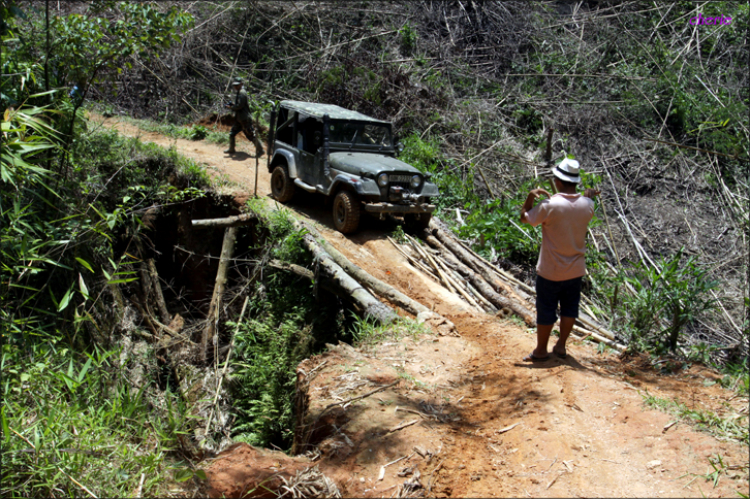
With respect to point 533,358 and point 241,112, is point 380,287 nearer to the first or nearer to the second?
point 533,358

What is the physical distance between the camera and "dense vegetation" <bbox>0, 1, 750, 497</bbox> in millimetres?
4957

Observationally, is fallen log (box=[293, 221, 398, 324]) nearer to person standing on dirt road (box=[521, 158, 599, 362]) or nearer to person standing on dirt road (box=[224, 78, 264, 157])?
person standing on dirt road (box=[521, 158, 599, 362])

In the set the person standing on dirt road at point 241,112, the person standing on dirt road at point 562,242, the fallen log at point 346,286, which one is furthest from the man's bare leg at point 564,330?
the person standing on dirt road at point 241,112

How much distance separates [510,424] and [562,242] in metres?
1.61

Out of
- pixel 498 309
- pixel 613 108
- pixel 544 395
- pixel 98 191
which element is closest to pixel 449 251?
pixel 498 309

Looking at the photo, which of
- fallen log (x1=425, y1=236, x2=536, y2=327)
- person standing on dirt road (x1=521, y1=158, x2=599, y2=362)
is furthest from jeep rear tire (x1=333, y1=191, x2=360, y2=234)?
person standing on dirt road (x1=521, y1=158, x2=599, y2=362)

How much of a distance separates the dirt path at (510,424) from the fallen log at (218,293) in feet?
11.9

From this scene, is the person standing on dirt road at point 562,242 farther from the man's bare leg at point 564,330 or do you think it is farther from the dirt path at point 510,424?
the dirt path at point 510,424

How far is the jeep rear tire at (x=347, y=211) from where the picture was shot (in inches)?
345

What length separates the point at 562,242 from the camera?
191 inches

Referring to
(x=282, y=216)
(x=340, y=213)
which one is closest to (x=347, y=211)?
(x=340, y=213)

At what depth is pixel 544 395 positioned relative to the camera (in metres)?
4.55

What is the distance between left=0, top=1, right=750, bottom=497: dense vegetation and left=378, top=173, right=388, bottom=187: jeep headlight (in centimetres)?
154

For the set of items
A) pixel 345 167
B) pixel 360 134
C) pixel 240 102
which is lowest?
pixel 345 167
